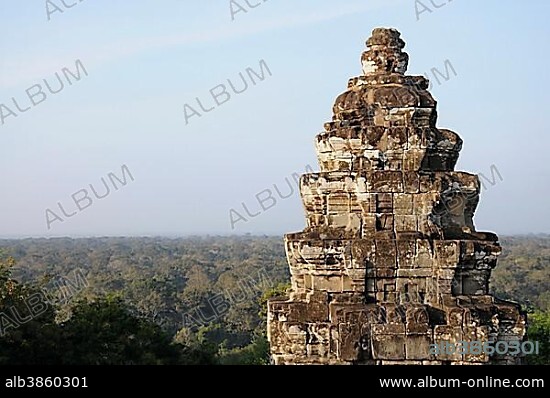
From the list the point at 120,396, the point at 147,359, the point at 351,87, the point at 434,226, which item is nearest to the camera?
the point at 120,396

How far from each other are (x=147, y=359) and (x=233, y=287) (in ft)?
124

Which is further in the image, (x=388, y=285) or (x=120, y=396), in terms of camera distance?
(x=388, y=285)

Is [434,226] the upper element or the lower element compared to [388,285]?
upper

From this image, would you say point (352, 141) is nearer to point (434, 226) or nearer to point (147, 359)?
point (434, 226)

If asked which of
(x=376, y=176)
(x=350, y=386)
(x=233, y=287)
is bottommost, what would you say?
(x=233, y=287)

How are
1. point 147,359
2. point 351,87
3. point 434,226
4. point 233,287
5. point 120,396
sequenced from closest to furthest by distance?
point 120,396
point 434,226
point 351,87
point 147,359
point 233,287

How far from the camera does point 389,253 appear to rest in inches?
223

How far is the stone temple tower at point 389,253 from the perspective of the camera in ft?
17.9

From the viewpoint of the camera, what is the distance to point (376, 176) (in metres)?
5.82

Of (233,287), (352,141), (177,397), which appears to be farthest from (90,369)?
(233,287)

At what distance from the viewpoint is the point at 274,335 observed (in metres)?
5.73

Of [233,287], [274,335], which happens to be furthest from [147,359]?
[233,287]

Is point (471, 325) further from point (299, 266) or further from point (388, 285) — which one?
point (299, 266)

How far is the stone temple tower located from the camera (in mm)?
5453
